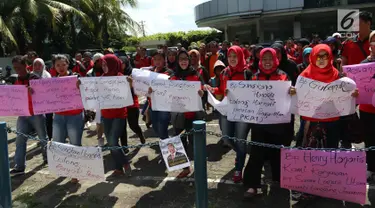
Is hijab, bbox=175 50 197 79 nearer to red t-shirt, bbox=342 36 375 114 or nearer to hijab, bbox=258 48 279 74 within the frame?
hijab, bbox=258 48 279 74

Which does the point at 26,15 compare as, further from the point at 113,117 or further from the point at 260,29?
the point at 113,117

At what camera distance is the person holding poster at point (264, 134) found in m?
4.06

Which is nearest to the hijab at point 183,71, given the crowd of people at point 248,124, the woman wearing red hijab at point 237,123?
the crowd of people at point 248,124

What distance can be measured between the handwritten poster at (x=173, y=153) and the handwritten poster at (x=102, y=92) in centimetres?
131

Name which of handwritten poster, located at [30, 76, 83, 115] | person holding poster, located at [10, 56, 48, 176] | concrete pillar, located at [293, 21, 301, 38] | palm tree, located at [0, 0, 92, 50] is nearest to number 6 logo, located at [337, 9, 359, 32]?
handwritten poster, located at [30, 76, 83, 115]

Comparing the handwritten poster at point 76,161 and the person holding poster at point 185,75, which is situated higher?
the person holding poster at point 185,75

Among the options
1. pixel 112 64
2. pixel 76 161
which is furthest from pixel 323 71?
pixel 76 161

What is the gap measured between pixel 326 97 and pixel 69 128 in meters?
3.37

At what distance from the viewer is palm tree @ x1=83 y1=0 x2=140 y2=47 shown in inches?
1011

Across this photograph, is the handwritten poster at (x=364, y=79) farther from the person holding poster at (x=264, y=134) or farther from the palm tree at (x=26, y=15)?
the palm tree at (x=26, y=15)

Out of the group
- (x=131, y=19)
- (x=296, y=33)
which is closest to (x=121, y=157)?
(x=131, y=19)

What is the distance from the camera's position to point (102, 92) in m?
4.97

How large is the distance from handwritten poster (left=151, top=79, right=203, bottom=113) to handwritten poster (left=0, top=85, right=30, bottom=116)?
6.10ft

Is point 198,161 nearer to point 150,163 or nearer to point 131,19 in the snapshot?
point 150,163
